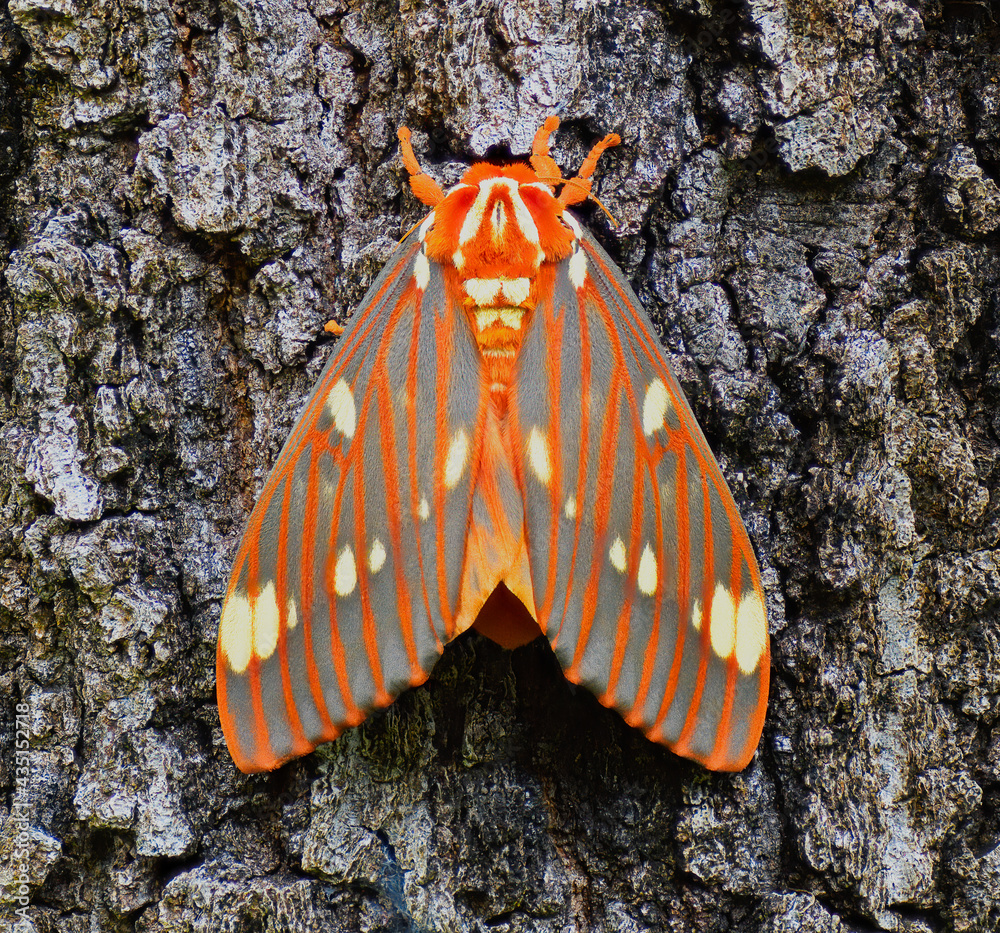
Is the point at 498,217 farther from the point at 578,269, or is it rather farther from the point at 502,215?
the point at 578,269

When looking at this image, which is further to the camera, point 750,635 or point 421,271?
point 421,271

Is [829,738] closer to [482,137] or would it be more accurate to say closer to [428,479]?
[428,479]

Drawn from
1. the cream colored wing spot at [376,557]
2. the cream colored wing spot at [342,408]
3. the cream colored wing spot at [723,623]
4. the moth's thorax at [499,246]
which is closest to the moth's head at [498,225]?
the moth's thorax at [499,246]

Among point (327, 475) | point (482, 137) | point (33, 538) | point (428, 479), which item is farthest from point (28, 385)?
point (482, 137)

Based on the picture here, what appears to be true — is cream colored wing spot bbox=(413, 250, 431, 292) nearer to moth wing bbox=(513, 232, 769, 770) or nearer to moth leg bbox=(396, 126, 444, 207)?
moth leg bbox=(396, 126, 444, 207)

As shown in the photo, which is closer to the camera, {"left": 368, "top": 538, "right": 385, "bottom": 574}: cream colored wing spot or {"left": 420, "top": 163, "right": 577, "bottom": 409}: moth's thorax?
{"left": 368, "top": 538, "right": 385, "bottom": 574}: cream colored wing spot

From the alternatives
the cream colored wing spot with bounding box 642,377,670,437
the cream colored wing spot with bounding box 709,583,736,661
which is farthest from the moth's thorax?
the cream colored wing spot with bounding box 709,583,736,661

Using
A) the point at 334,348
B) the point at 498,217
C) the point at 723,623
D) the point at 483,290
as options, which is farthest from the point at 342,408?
the point at 723,623
